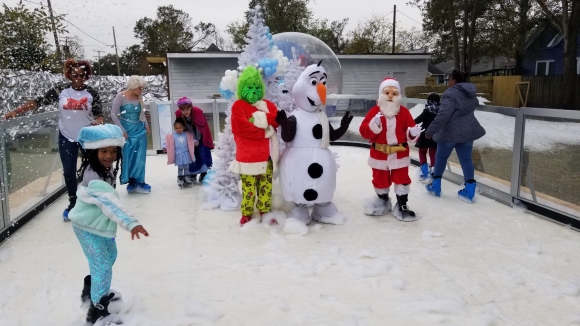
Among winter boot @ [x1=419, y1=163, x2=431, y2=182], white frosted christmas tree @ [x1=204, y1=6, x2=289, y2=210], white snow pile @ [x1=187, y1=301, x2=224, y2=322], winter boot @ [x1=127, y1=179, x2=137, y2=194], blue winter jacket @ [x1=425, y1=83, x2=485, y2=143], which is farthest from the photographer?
winter boot @ [x1=419, y1=163, x2=431, y2=182]

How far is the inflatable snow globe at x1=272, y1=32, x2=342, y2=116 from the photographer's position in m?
6.84

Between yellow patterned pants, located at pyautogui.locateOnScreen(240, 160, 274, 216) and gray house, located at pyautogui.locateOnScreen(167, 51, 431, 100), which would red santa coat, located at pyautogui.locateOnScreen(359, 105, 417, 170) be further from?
gray house, located at pyautogui.locateOnScreen(167, 51, 431, 100)

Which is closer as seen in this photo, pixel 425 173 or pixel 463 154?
pixel 463 154

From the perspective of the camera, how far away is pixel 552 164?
15.5 feet

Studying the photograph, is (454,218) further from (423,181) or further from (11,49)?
(11,49)

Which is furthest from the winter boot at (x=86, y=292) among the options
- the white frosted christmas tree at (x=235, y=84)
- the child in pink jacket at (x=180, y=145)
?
the child in pink jacket at (x=180, y=145)

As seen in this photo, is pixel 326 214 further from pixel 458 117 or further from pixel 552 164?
pixel 552 164

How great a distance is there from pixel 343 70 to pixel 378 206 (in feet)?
56.8

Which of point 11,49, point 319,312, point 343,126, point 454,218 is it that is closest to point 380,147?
point 343,126

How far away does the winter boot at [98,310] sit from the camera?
2707 millimetres

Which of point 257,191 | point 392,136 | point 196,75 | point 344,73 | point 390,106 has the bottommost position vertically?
point 257,191

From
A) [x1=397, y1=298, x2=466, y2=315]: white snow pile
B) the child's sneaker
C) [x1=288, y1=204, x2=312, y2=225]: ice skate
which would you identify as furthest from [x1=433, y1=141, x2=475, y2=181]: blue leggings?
the child's sneaker

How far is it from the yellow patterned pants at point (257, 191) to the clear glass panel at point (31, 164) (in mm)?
2368

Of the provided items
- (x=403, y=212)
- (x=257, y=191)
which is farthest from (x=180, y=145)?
(x=403, y=212)
